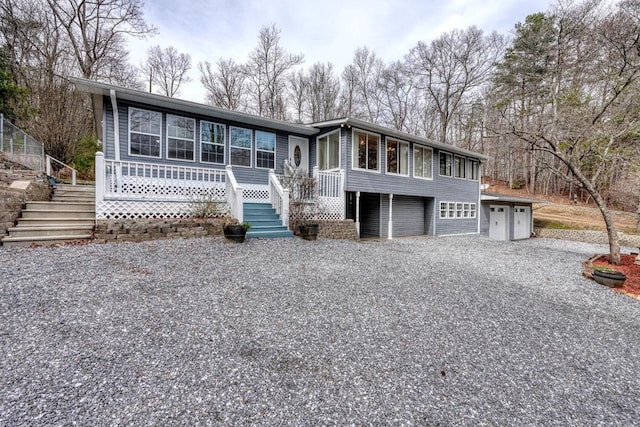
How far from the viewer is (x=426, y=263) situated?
648cm

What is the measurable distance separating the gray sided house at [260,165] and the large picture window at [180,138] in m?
0.03

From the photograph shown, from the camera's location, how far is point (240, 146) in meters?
9.74

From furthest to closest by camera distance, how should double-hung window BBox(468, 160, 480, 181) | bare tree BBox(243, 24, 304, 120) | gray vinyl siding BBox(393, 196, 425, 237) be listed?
bare tree BBox(243, 24, 304, 120) → double-hung window BBox(468, 160, 480, 181) → gray vinyl siding BBox(393, 196, 425, 237)

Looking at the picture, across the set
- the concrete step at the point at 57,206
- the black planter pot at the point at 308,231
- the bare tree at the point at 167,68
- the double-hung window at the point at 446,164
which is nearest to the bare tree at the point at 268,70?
the bare tree at the point at 167,68

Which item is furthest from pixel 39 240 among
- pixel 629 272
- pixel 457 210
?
pixel 457 210

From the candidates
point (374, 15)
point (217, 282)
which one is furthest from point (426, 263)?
point (374, 15)

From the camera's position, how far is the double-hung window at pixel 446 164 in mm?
13695

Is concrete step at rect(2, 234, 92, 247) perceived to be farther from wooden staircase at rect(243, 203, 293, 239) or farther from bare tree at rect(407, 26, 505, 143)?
bare tree at rect(407, 26, 505, 143)

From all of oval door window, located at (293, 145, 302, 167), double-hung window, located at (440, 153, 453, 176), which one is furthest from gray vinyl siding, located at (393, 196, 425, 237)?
oval door window, located at (293, 145, 302, 167)

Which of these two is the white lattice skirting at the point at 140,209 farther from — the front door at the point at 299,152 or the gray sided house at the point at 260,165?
the front door at the point at 299,152

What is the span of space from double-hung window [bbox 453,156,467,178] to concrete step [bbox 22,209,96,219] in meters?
15.5

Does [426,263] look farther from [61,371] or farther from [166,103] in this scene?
[166,103]

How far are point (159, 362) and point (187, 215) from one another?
5644 millimetres

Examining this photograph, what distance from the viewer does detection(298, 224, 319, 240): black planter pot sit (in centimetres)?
774
